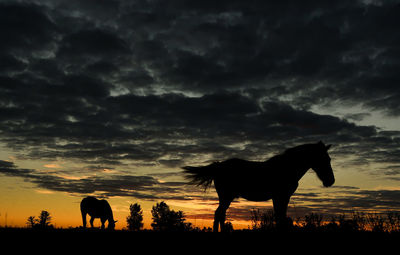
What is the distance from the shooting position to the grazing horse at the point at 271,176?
44.7 ft

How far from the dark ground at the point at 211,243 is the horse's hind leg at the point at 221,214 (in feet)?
10.2

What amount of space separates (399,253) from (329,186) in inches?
261

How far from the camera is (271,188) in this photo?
13750 mm

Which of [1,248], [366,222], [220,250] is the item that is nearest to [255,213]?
[366,222]

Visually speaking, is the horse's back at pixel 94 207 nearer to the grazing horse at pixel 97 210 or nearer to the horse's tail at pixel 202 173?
the grazing horse at pixel 97 210

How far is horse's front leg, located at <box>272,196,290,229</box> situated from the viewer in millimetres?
12781

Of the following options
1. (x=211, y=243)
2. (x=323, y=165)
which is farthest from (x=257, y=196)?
(x=211, y=243)

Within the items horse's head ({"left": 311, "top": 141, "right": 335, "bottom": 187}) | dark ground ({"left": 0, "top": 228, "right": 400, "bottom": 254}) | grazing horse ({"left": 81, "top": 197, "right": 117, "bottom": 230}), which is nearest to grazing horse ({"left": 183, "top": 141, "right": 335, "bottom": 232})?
horse's head ({"left": 311, "top": 141, "right": 335, "bottom": 187})

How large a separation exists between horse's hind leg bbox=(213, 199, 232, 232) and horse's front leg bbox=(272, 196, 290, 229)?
75.9 inches

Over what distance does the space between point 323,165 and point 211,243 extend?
7248mm

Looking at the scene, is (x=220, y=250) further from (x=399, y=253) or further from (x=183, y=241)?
(x=399, y=253)

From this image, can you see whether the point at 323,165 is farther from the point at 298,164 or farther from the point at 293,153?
the point at 293,153

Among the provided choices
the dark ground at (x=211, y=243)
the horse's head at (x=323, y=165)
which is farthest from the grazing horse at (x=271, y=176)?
the dark ground at (x=211, y=243)

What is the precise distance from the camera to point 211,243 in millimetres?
9148
